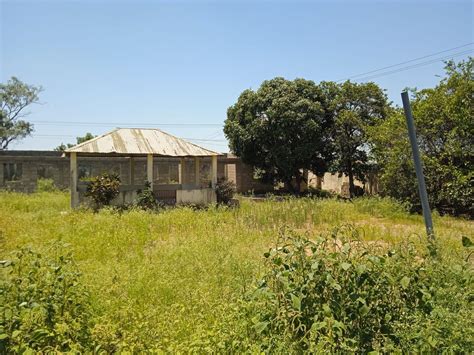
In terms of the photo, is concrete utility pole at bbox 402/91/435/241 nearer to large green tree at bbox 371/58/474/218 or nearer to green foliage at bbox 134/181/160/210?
large green tree at bbox 371/58/474/218

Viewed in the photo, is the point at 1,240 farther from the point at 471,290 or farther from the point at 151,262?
the point at 471,290

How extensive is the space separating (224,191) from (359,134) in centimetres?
828

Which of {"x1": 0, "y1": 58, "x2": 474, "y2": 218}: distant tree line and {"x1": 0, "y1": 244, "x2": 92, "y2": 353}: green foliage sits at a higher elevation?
{"x1": 0, "y1": 58, "x2": 474, "y2": 218}: distant tree line

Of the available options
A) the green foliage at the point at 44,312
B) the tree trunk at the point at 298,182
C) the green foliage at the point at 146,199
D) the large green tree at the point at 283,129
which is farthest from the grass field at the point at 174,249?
the tree trunk at the point at 298,182

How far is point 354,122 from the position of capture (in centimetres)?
1762

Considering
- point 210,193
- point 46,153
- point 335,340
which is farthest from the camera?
point 46,153

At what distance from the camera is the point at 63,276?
2.70 meters

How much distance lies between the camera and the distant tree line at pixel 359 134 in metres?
11.9

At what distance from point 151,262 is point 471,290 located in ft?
12.6

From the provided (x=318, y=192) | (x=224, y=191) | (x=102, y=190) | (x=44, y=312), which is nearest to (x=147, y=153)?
(x=102, y=190)

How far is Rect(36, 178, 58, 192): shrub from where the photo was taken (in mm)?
18266

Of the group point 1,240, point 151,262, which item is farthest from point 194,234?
point 1,240

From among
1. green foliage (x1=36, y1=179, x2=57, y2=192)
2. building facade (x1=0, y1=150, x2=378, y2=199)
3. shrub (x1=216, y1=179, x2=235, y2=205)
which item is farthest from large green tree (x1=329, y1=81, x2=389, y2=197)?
green foliage (x1=36, y1=179, x2=57, y2=192)

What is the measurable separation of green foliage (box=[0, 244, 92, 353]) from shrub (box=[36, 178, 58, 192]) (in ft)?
56.9
